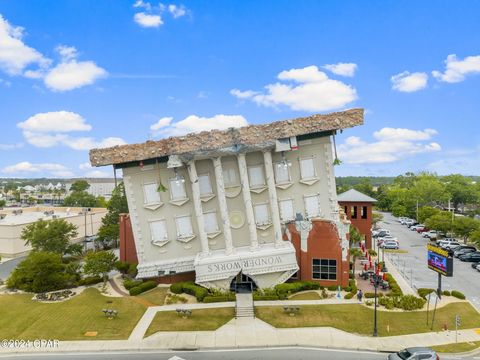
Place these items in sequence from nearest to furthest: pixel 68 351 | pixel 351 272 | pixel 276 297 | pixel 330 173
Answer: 1. pixel 68 351
2. pixel 276 297
3. pixel 330 173
4. pixel 351 272

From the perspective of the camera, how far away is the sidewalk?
89.5 feet

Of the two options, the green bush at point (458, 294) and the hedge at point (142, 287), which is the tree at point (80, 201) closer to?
the hedge at point (142, 287)

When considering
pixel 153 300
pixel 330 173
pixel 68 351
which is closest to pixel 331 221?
pixel 330 173

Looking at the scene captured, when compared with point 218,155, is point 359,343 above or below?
below

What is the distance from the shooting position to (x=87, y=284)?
140ft

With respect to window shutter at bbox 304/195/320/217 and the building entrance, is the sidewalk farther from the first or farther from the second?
window shutter at bbox 304/195/320/217

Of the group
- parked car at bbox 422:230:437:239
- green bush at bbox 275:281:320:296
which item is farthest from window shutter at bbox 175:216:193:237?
parked car at bbox 422:230:437:239

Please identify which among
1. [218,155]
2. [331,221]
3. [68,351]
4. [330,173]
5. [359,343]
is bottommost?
[359,343]

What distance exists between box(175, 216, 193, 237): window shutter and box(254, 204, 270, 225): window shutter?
316 inches

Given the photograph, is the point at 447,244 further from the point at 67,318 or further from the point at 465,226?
the point at 67,318

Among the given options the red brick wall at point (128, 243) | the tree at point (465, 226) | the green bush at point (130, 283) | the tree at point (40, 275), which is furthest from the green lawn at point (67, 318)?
the tree at point (465, 226)

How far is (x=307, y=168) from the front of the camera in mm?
41875

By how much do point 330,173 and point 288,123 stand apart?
26.0 ft

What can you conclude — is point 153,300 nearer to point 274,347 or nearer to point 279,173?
point 274,347
